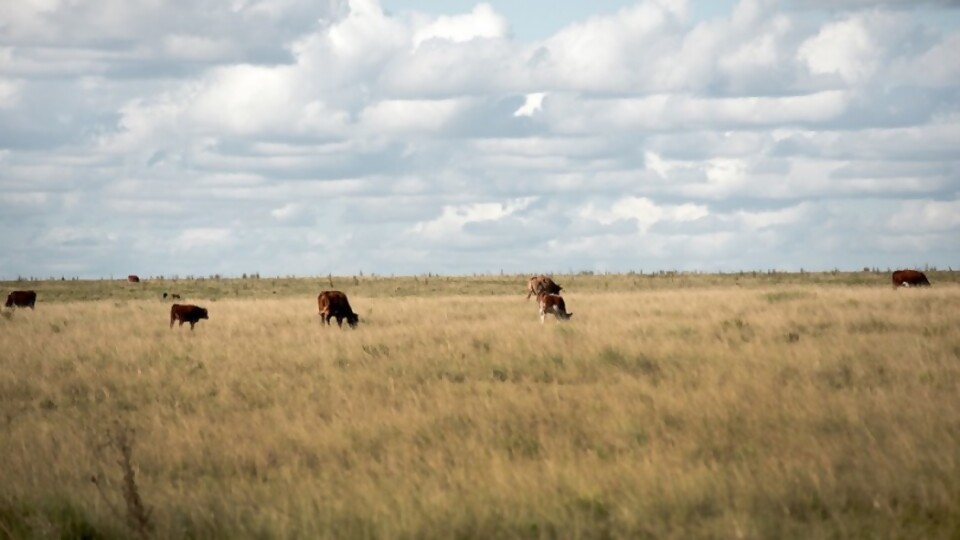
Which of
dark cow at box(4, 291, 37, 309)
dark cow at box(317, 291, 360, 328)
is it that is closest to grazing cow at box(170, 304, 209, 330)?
dark cow at box(317, 291, 360, 328)

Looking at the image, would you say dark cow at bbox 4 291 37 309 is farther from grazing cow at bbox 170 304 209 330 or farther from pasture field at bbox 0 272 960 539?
pasture field at bbox 0 272 960 539

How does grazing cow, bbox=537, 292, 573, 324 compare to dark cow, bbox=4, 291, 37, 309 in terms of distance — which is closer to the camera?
grazing cow, bbox=537, 292, 573, 324

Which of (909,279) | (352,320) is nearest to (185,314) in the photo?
(352,320)

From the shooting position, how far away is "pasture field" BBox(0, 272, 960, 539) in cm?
839

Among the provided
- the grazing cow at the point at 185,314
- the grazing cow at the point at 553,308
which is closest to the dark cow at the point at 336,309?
the grazing cow at the point at 185,314

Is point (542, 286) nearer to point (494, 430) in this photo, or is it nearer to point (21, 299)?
point (21, 299)

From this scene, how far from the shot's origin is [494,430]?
41.2ft

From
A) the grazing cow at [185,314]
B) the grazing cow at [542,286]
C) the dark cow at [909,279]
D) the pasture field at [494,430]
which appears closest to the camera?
the pasture field at [494,430]

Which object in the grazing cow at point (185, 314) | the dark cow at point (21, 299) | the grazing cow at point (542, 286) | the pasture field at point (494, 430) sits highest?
the grazing cow at point (542, 286)

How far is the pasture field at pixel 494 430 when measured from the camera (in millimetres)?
8391

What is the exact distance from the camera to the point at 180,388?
17.4m

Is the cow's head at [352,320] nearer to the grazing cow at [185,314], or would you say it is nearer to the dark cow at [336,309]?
the dark cow at [336,309]

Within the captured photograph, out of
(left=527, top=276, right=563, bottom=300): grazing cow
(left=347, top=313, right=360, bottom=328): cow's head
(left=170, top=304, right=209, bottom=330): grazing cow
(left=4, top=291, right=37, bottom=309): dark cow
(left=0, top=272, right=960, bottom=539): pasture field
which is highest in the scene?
(left=527, top=276, right=563, bottom=300): grazing cow

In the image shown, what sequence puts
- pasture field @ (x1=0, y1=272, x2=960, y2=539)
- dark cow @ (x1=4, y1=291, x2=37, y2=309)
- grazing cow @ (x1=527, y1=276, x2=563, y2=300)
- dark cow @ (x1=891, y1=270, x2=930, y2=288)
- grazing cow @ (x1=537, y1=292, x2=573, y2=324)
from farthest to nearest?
dark cow @ (x1=891, y1=270, x2=930, y2=288), dark cow @ (x1=4, y1=291, x2=37, y2=309), grazing cow @ (x1=527, y1=276, x2=563, y2=300), grazing cow @ (x1=537, y1=292, x2=573, y2=324), pasture field @ (x1=0, y1=272, x2=960, y2=539)
